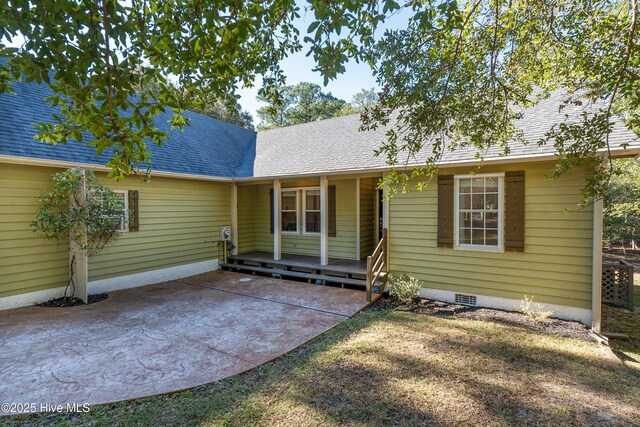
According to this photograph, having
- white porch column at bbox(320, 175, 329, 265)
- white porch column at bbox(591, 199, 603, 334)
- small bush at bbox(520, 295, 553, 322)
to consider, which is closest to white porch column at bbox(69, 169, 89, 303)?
white porch column at bbox(320, 175, 329, 265)

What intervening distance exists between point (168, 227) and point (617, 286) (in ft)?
34.2

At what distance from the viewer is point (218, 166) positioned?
9.08 meters

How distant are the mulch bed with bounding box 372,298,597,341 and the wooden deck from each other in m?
1.00

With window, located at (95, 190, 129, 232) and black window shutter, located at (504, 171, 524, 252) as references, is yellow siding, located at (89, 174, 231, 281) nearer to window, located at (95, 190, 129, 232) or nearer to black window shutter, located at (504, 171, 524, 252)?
window, located at (95, 190, 129, 232)

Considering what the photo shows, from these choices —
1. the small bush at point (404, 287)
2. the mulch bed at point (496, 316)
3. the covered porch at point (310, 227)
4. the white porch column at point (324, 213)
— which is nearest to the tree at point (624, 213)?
the mulch bed at point (496, 316)

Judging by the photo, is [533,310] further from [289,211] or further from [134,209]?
[134,209]

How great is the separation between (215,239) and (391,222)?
519 cm

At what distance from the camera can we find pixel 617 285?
259 inches

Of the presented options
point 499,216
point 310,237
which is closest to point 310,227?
point 310,237

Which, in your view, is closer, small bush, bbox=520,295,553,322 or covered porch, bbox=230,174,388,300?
small bush, bbox=520,295,553,322

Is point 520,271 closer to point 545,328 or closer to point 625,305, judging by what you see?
point 545,328

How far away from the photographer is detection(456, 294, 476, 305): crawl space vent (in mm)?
5966

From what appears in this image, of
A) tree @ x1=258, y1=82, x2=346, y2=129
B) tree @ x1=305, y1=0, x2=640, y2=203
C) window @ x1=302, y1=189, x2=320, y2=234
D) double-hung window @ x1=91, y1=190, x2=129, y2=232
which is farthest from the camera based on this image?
tree @ x1=258, y1=82, x2=346, y2=129

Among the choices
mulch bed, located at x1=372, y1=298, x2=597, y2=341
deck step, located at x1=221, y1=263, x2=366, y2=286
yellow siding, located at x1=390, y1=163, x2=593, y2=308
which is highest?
yellow siding, located at x1=390, y1=163, x2=593, y2=308
